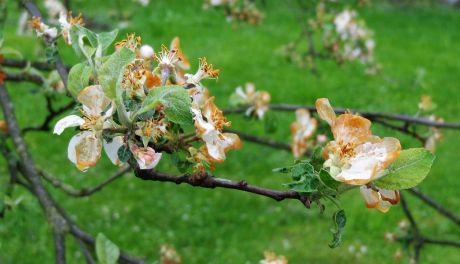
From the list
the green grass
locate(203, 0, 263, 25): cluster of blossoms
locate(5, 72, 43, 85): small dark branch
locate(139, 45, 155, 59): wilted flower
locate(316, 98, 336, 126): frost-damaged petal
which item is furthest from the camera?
the green grass

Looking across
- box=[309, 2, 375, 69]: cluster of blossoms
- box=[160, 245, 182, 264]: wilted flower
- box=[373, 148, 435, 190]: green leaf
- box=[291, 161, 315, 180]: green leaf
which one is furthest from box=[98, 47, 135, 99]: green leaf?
box=[309, 2, 375, 69]: cluster of blossoms

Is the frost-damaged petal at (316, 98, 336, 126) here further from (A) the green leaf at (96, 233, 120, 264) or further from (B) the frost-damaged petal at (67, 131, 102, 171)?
(A) the green leaf at (96, 233, 120, 264)

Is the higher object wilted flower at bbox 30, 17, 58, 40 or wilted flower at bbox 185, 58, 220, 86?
wilted flower at bbox 185, 58, 220, 86

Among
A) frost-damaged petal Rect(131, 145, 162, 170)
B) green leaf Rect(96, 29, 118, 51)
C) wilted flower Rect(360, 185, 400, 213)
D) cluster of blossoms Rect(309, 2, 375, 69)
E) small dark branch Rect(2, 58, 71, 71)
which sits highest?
green leaf Rect(96, 29, 118, 51)

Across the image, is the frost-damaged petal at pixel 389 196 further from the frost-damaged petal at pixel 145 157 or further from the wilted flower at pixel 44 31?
the wilted flower at pixel 44 31

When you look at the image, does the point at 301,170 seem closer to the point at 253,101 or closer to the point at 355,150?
the point at 355,150

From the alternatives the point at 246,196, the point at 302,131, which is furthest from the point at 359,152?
the point at 246,196

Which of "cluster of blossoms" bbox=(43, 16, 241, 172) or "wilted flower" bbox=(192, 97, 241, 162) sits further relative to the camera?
"wilted flower" bbox=(192, 97, 241, 162)
